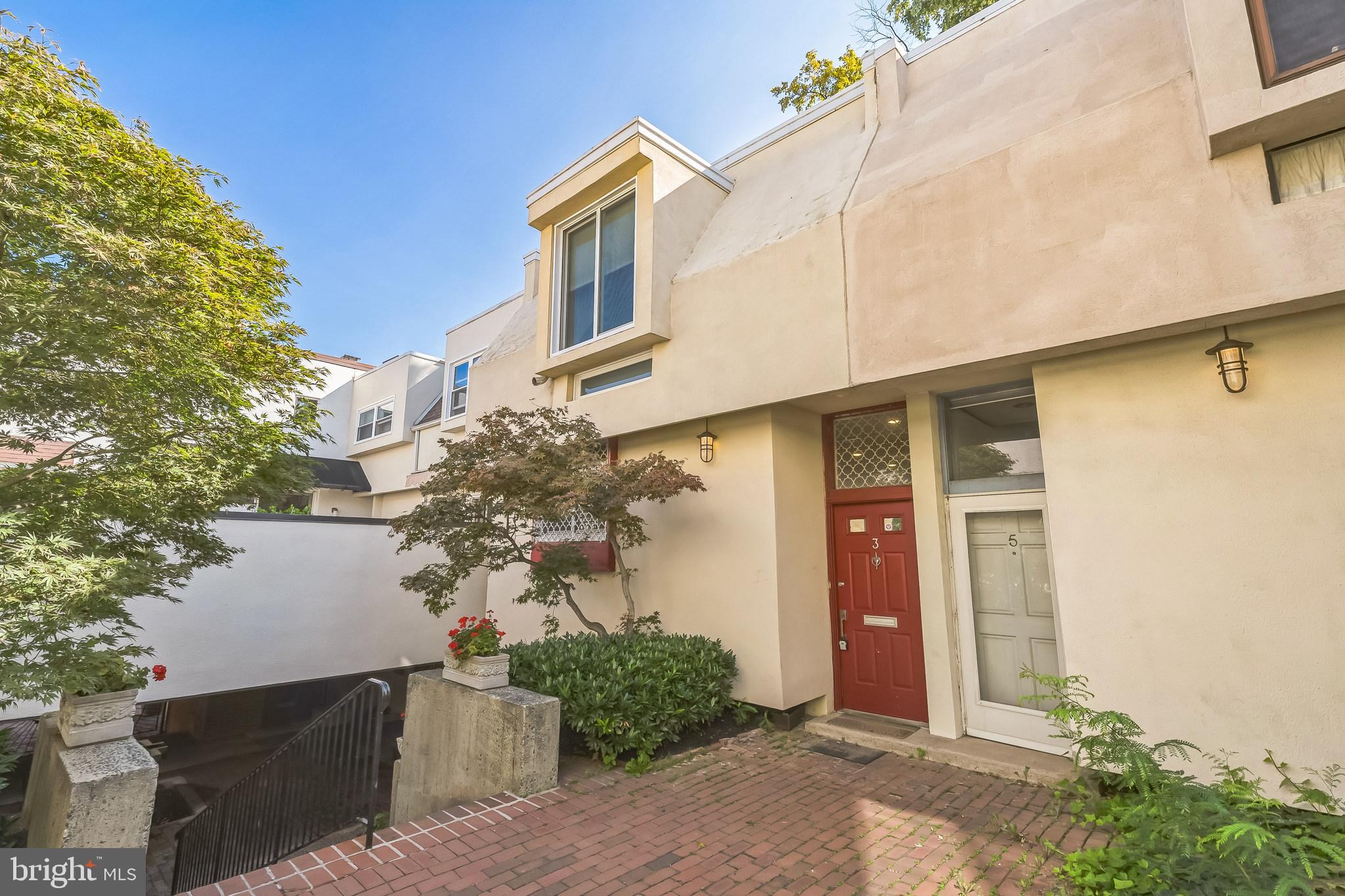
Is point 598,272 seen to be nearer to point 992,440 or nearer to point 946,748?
point 992,440

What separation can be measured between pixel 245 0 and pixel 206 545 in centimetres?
775

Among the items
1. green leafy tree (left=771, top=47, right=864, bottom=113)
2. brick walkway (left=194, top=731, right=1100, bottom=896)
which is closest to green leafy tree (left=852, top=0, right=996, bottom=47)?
green leafy tree (left=771, top=47, right=864, bottom=113)

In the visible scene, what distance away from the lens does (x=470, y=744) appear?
4.86 m

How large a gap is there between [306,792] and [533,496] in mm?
3104

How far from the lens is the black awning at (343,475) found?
17.1m

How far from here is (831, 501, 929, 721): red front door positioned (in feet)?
19.1

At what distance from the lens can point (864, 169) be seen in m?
5.93

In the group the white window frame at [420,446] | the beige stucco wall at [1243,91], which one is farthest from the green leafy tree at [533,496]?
the white window frame at [420,446]

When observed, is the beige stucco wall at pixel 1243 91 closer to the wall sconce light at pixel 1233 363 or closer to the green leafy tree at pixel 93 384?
the wall sconce light at pixel 1233 363

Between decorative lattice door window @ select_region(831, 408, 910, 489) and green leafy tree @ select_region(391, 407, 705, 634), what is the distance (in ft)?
5.81

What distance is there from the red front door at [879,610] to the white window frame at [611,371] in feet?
9.76

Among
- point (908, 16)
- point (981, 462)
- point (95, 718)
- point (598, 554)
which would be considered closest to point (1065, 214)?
point (981, 462)

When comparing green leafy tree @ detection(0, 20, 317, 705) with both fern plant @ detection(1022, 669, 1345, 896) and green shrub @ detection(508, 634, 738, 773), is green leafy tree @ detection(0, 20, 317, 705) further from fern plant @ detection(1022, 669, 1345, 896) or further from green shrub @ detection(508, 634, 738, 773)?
fern plant @ detection(1022, 669, 1345, 896)

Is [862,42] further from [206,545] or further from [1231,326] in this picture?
[206,545]
